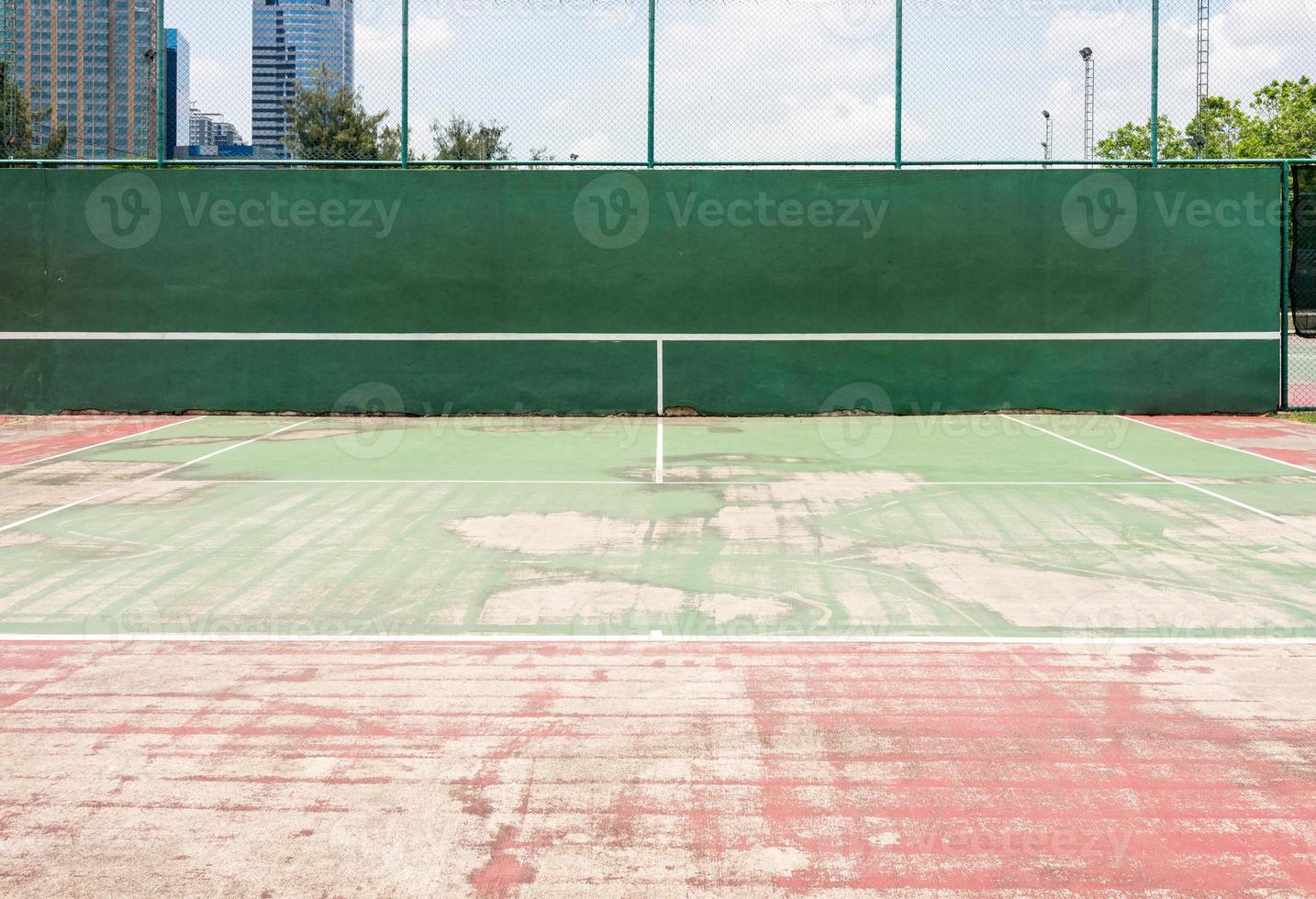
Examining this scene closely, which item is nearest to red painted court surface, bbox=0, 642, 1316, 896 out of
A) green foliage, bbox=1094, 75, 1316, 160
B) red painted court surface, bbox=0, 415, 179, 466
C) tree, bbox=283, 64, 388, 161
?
red painted court surface, bbox=0, 415, 179, 466

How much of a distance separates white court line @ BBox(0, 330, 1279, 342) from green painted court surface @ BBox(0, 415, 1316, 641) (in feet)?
9.43

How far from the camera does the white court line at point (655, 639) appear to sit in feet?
19.2

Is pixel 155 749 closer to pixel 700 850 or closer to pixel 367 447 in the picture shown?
pixel 700 850

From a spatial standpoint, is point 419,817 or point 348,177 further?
point 348,177

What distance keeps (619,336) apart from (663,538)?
8.55 metres

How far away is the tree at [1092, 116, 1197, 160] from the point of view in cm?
2136

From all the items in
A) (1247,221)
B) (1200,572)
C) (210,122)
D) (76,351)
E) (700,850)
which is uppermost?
(210,122)

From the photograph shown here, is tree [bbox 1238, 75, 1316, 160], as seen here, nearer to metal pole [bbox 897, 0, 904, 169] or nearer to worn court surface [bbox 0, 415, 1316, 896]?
metal pole [bbox 897, 0, 904, 169]

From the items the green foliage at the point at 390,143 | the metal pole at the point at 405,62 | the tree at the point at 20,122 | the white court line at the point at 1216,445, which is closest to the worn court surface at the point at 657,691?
the white court line at the point at 1216,445

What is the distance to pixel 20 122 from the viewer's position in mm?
30156

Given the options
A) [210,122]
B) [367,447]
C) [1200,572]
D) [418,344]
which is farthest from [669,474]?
[210,122]

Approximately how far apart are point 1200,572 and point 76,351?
600 inches

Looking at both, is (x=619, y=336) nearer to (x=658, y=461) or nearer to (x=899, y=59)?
(x=658, y=461)

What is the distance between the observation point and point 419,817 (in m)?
3.94
